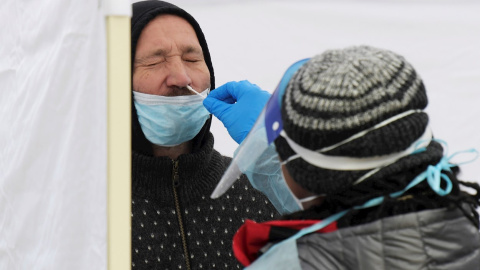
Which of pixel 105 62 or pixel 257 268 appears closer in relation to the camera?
pixel 105 62

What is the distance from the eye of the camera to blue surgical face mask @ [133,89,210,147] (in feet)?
7.07

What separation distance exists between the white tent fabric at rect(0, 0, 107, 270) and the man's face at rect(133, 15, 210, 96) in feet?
2.02

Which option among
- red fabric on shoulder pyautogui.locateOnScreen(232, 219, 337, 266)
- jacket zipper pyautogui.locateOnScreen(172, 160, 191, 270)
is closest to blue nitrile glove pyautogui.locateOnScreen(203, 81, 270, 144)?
jacket zipper pyautogui.locateOnScreen(172, 160, 191, 270)

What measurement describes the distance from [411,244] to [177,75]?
1.09 meters

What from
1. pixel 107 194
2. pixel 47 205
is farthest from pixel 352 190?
pixel 47 205

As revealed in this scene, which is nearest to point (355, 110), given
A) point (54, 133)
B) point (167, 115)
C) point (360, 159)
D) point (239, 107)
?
point (360, 159)

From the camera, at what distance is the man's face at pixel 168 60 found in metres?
2.17

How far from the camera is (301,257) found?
50.9 inches

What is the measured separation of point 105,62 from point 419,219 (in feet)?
1.75

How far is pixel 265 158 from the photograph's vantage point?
1793mm

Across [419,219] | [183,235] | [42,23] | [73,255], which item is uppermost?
[42,23]

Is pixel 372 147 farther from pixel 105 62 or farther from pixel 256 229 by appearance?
pixel 105 62

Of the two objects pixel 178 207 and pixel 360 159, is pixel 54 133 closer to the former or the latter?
pixel 360 159

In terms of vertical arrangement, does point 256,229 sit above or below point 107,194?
below
